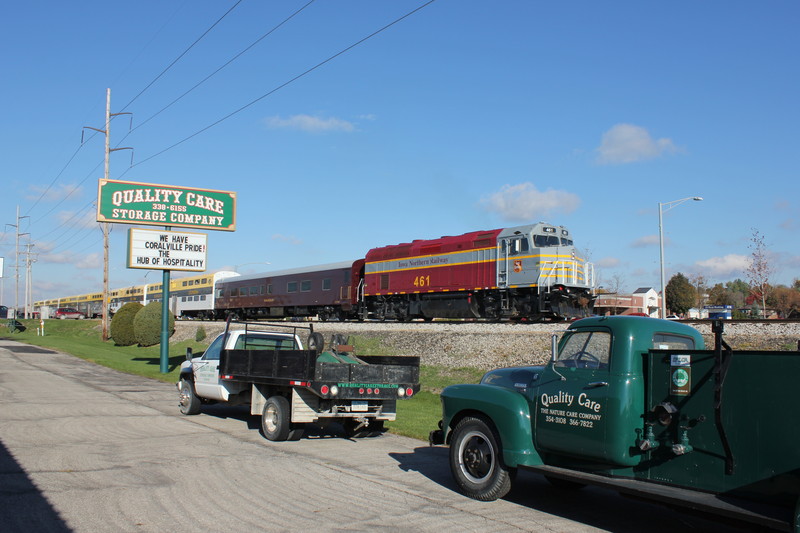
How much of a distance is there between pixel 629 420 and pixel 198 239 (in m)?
23.2

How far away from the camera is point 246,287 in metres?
49.4

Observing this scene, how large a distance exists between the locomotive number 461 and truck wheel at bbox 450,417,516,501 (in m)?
22.9

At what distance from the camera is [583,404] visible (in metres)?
6.79

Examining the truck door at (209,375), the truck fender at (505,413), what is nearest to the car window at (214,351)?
the truck door at (209,375)

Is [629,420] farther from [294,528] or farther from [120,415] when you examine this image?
[120,415]

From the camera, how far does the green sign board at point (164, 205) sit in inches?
1014

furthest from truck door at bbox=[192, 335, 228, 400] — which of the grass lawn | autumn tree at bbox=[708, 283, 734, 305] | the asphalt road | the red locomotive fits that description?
autumn tree at bbox=[708, 283, 734, 305]

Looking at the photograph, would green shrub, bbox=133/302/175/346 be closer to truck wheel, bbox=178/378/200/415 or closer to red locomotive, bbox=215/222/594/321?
red locomotive, bbox=215/222/594/321

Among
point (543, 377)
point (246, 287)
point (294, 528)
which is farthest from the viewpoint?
point (246, 287)

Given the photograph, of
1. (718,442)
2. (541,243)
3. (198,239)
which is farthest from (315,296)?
(718,442)

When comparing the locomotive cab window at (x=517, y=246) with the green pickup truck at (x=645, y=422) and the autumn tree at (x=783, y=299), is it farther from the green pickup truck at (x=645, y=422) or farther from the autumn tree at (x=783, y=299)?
the autumn tree at (x=783, y=299)

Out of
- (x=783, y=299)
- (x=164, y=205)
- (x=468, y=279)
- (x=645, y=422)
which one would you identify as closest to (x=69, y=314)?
(x=164, y=205)

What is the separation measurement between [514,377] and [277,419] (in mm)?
4754

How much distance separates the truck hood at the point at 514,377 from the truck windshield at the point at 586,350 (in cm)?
45
